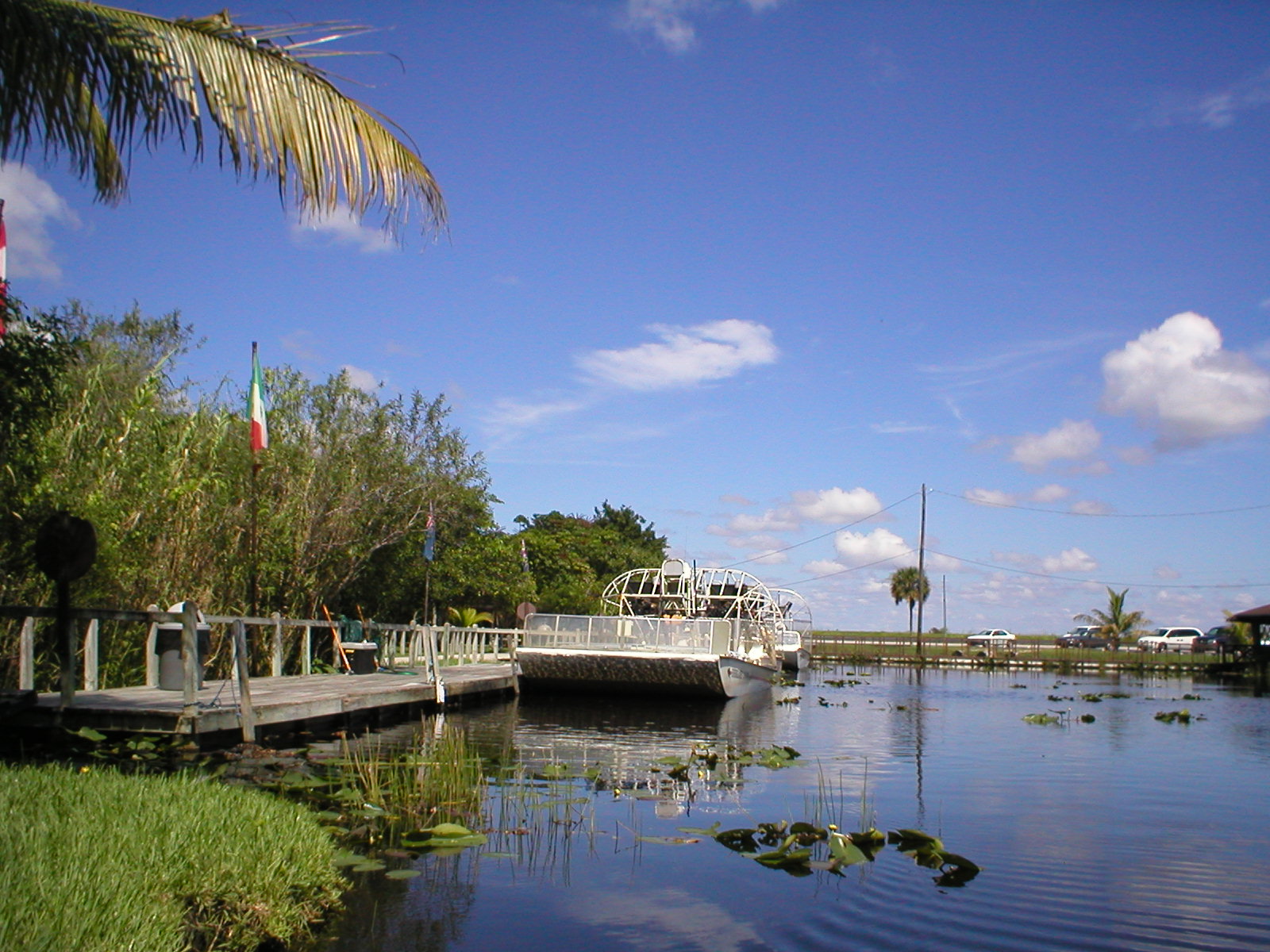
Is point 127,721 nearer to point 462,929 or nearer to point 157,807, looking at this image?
point 157,807

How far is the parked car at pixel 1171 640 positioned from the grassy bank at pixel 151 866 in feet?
205

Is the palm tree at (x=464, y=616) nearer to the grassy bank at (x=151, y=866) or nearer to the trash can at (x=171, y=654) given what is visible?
the trash can at (x=171, y=654)

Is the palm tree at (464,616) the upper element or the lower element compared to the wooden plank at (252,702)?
upper

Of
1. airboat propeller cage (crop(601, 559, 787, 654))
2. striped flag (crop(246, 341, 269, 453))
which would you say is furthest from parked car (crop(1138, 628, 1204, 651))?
striped flag (crop(246, 341, 269, 453))

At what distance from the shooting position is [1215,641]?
63.8m

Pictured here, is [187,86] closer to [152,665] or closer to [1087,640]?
[152,665]

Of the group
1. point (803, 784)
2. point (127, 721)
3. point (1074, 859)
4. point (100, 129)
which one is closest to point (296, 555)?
point (127, 721)

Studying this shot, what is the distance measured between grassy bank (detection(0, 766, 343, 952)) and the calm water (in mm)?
558

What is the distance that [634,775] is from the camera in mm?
13484

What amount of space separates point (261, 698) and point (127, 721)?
272cm

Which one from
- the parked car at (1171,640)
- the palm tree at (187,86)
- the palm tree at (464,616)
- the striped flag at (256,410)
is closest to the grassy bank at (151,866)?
the palm tree at (187,86)

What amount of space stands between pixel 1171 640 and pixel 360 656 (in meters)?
61.3

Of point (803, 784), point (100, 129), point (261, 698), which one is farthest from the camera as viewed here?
point (261, 698)

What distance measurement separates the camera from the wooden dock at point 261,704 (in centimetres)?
1147
